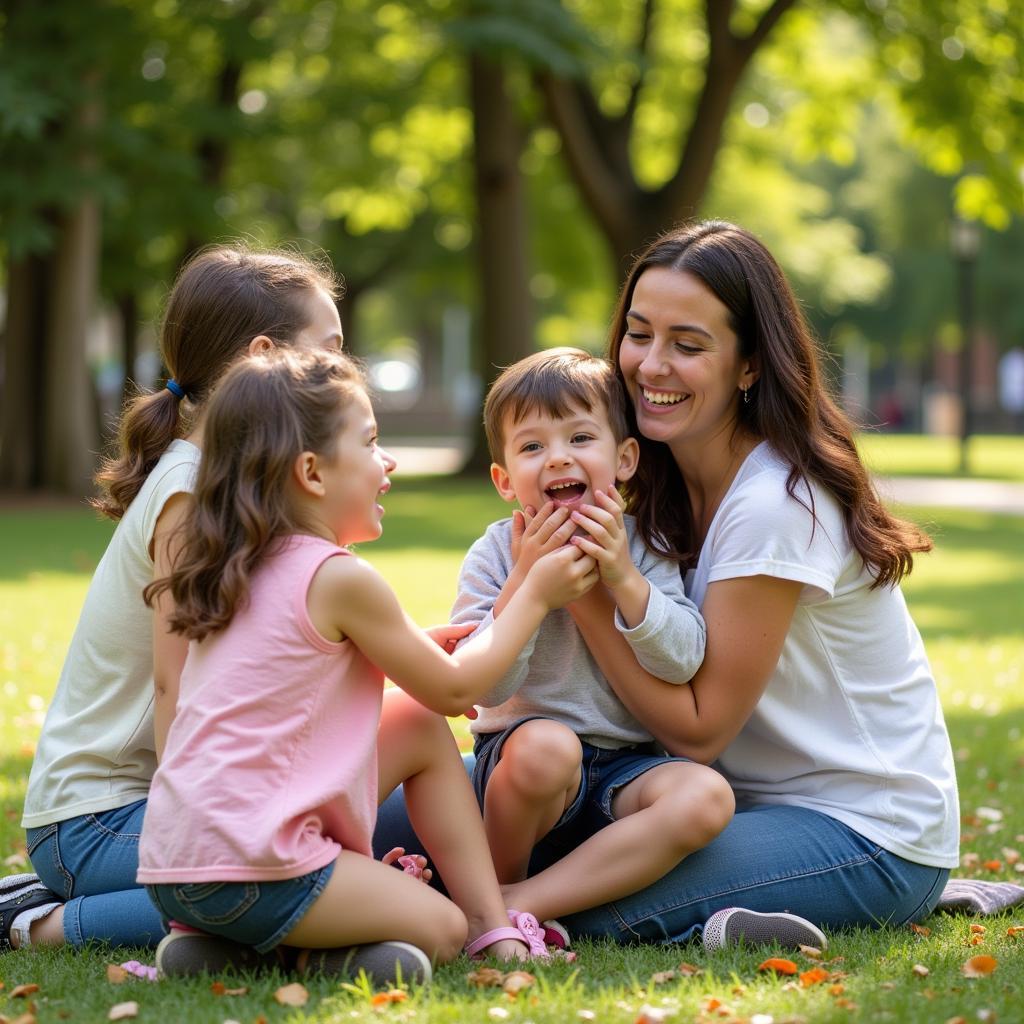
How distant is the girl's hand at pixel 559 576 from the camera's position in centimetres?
371

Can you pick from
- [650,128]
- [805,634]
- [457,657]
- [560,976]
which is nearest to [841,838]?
[805,634]

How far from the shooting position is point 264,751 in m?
3.37

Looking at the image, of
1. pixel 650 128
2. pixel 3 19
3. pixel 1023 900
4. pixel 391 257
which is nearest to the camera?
pixel 1023 900

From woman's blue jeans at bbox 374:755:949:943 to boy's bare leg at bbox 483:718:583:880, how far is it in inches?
8.8

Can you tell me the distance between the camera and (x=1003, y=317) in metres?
50.3

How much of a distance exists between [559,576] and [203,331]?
1.11 meters

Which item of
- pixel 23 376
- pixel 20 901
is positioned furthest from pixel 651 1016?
pixel 23 376

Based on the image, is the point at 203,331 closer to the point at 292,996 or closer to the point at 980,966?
the point at 292,996

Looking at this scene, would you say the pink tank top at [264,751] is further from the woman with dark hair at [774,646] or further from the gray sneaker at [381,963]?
the woman with dark hair at [774,646]

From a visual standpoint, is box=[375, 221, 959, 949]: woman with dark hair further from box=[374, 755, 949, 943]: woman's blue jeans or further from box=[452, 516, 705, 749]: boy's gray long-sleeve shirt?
box=[452, 516, 705, 749]: boy's gray long-sleeve shirt

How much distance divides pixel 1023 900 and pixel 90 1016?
2499 millimetres

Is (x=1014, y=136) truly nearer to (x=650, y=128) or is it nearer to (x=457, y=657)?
(x=650, y=128)

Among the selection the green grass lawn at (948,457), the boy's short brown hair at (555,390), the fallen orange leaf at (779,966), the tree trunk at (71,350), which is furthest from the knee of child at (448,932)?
the green grass lawn at (948,457)

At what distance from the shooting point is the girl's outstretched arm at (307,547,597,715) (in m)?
3.45
